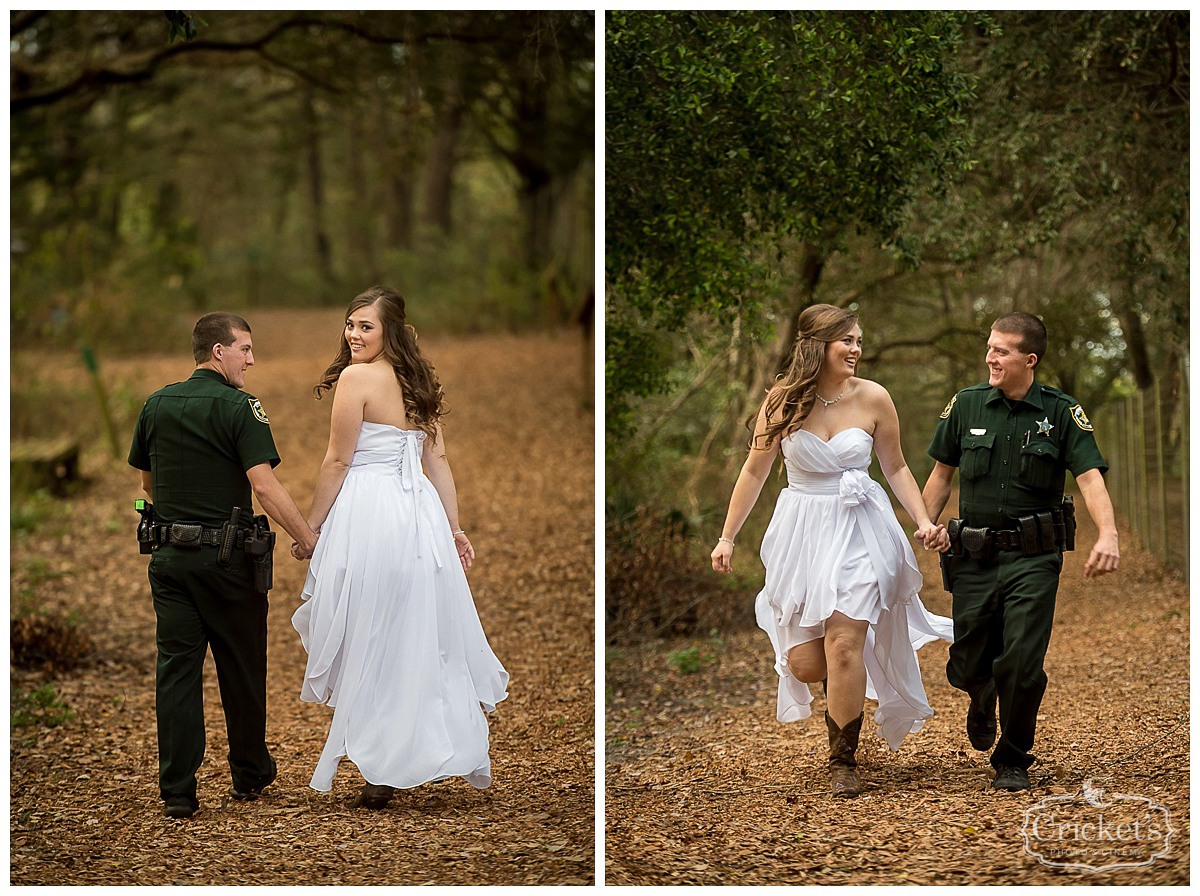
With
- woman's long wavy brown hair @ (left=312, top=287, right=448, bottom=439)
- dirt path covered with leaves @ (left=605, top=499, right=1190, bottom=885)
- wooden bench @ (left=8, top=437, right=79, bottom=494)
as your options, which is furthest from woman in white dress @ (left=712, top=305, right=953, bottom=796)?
wooden bench @ (left=8, top=437, right=79, bottom=494)

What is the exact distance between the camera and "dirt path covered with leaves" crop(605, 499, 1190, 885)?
12.4 feet

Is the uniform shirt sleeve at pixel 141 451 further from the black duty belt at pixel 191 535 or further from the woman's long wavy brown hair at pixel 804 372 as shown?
the woman's long wavy brown hair at pixel 804 372

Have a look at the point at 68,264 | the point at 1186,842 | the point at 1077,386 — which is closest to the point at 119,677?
the point at 1186,842

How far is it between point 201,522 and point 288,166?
20.9m

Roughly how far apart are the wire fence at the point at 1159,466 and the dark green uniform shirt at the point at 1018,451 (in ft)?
13.6

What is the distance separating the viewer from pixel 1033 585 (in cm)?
401

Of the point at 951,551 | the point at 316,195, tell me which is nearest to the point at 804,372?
the point at 951,551

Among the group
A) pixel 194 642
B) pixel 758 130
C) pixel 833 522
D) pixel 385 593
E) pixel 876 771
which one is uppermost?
pixel 758 130

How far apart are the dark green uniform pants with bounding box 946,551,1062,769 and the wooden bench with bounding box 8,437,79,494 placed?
8.63 meters

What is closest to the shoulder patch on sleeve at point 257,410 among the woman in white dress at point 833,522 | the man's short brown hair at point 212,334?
the man's short brown hair at point 212,334

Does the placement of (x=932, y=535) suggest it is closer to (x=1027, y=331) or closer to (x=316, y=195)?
(x=1027, y=331)

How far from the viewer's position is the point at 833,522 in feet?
13.7

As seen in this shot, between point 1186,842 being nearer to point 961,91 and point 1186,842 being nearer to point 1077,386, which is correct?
point 961,91

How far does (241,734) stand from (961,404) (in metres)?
2.84
